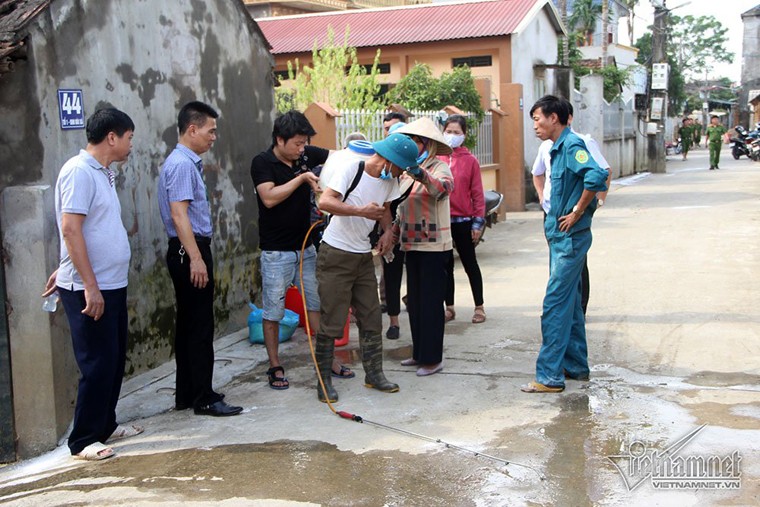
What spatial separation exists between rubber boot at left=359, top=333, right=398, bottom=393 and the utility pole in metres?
26.2

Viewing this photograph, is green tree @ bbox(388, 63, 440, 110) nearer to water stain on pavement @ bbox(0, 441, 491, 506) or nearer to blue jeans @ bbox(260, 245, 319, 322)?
blue jeans @ bbox(260, 245, 319, 322)

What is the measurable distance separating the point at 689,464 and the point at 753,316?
3.63m

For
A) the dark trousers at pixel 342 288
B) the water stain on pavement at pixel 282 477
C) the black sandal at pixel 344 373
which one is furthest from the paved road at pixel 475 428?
the dark trousers at pixel 342 288

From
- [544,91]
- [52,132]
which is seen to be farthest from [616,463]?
[544,91]

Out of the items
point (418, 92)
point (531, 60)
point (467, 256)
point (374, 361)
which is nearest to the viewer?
point (374, 361)

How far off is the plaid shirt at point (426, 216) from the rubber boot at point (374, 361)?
788 millimetres

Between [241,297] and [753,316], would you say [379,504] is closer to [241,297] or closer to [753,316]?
[241,297]

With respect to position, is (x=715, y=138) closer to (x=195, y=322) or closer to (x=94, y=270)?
(x=195, y=322)

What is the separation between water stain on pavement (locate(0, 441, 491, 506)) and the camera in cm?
412

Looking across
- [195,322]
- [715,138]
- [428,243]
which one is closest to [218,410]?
[195,322]

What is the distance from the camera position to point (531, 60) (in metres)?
21.4

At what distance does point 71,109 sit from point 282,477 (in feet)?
8.94

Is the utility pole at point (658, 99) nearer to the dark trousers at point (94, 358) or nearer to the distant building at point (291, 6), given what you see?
the distant building at point (291, 6)

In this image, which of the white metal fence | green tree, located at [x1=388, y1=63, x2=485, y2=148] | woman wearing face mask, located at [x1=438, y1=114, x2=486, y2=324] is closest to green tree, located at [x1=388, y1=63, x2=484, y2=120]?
green tree, located at [x1=388, y1=63, x2=485, y2=148]
